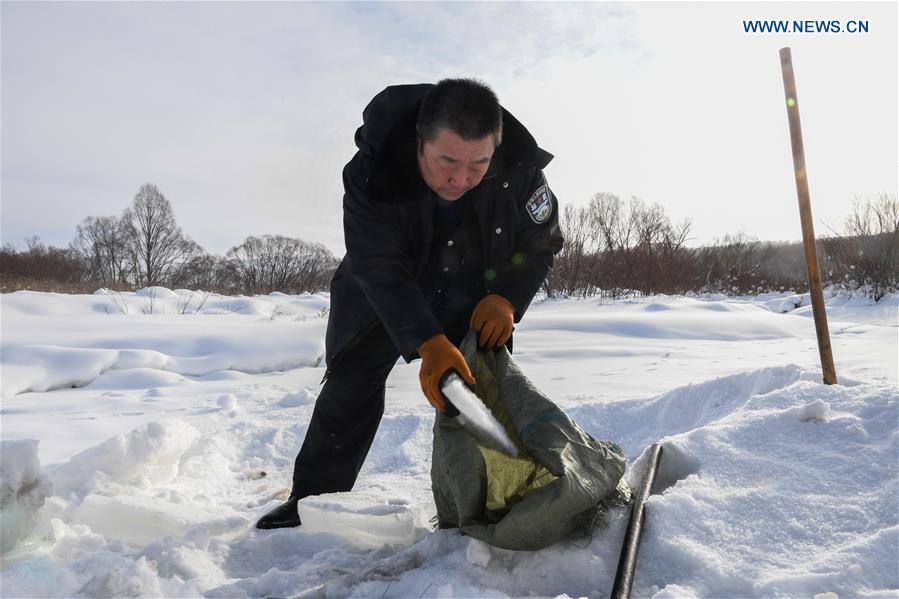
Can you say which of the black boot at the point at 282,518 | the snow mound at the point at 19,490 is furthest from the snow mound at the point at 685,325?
the snow mound at the point at 19,490

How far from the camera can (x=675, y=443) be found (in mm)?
1810

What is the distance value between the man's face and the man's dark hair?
0.06 feet

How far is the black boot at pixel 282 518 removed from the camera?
1932mm

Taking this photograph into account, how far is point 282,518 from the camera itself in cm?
196

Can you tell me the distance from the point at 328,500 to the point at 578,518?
0.83 m

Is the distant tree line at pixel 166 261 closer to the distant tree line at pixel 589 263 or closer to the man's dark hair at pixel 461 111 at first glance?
the distant tree line at pixel 589 263

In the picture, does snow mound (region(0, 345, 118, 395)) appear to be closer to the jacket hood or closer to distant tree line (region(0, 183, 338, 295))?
the jacket hood

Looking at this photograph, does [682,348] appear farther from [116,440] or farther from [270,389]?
[116,440]

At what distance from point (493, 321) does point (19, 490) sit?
1355 millimetres

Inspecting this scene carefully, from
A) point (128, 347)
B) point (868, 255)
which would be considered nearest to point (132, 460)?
point (128, 347)

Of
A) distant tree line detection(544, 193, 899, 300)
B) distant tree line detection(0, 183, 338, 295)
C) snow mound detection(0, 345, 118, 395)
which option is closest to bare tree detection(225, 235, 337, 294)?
distant tree line detection(0, 183, 338, 295)

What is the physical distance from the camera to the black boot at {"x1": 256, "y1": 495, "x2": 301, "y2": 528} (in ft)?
6.34

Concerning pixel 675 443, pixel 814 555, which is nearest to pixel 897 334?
pixel 675 443

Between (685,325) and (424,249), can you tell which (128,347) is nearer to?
(424,249)
